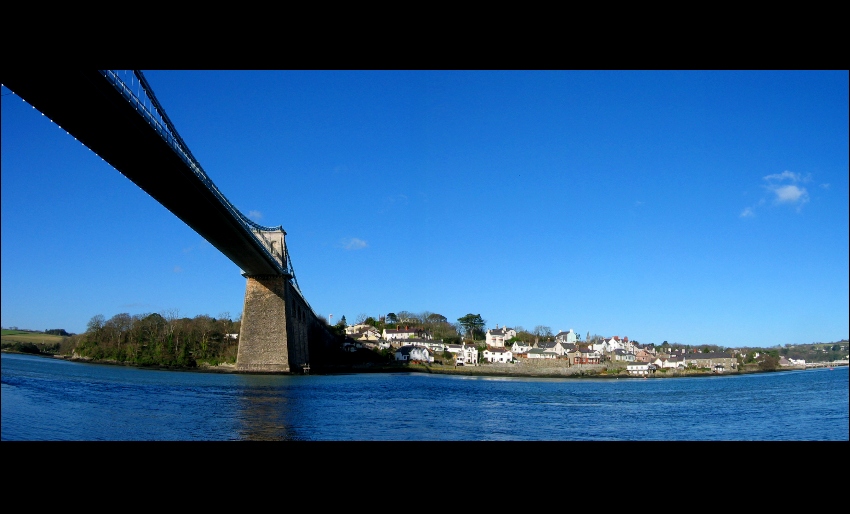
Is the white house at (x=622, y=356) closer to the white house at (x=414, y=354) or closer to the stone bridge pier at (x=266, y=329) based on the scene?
the white house at (x=414, y=354)

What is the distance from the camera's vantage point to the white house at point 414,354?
40.7 meters

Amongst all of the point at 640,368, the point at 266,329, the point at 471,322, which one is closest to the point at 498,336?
the point at 471,322

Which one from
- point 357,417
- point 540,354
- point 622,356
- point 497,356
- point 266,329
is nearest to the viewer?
point 357,417

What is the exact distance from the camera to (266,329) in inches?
1117

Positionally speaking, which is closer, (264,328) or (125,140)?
(125,140)

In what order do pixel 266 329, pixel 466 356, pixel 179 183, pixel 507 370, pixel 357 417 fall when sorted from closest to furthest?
pixel 357 417
pixel 179 183
pixel 266 329
pixel 507 370
pixel 466 356

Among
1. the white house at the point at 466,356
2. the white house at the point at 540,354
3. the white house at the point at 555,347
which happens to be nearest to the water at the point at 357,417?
the white house at the point at 466,356

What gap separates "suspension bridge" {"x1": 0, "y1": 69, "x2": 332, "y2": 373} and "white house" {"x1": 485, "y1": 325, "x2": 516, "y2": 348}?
16094mm

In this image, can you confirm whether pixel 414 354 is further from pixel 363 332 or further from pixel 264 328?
pixel 264 328

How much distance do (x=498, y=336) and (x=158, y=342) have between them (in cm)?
2421
